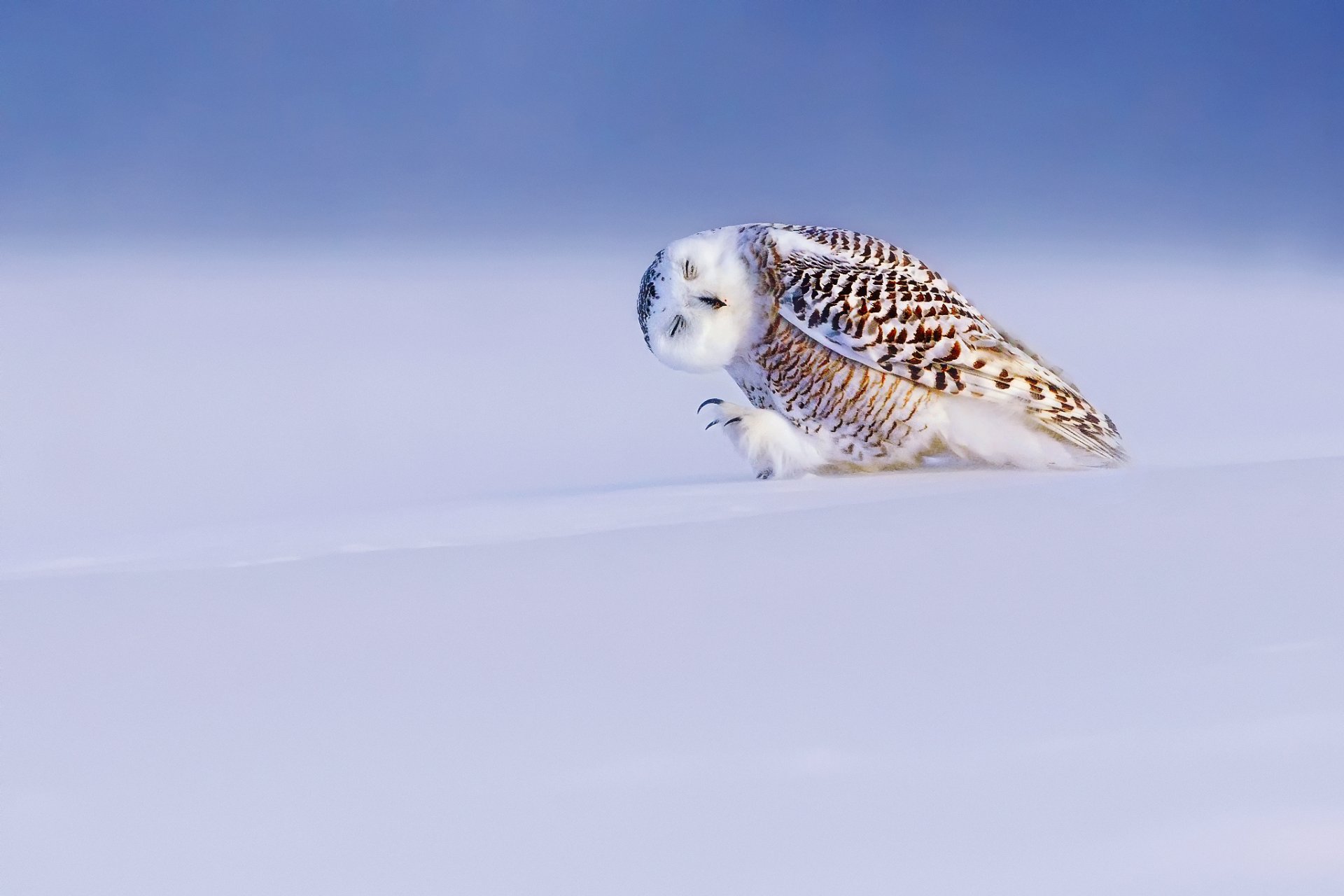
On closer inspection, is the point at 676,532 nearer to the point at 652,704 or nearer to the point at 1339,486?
the point at 652,704

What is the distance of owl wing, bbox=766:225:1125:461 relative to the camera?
2.09 metres

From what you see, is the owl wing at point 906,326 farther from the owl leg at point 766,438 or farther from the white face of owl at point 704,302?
the owl leg at point 766,438

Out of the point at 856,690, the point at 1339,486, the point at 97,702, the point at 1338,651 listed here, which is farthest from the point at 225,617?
the point at 1339,486

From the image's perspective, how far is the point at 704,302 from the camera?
2172 millimetres

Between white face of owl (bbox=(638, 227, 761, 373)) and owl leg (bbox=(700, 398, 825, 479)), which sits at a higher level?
white face of owl (bbox=(638, 227, 761, 373))

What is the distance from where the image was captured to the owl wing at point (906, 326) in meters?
2.09

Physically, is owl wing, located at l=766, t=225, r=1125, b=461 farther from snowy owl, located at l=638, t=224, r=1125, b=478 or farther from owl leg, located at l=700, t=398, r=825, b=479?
owl leg, located at l=700, t=398, r=825, b=479

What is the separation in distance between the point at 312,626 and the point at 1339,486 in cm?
147

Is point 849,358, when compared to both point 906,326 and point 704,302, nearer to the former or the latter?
point 906,326

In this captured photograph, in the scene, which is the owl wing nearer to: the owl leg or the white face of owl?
the white face of owl

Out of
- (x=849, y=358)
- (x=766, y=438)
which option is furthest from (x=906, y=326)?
(x=766, y=438)

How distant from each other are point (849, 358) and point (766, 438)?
0.20 meters

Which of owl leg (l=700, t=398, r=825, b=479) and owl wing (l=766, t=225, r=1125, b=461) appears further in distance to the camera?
owl leg (l=700, t=398, r=825, b=479)

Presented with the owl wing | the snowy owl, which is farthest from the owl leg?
the owl wing
